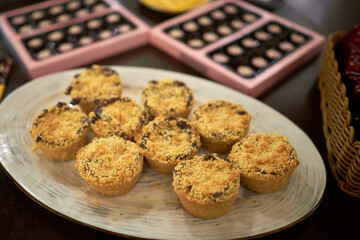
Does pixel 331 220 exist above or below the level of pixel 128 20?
below

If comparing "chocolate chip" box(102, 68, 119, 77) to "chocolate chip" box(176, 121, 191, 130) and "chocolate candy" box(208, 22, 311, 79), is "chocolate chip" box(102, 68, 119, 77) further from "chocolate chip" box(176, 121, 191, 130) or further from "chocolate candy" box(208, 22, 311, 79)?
"chocolate candy" box(208, 22, 311, 79)

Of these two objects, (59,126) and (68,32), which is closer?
(59,126)

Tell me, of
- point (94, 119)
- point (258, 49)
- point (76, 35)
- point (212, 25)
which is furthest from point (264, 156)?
point (76, 35)

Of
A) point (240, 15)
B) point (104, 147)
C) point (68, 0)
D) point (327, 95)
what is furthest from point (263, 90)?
point (68, 0)

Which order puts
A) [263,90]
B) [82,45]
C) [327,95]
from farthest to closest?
[82,45]
[263,90]
[327,95]

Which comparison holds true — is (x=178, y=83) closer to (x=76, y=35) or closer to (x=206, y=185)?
(x=206, y=185)

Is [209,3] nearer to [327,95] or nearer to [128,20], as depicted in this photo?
[128,20]
